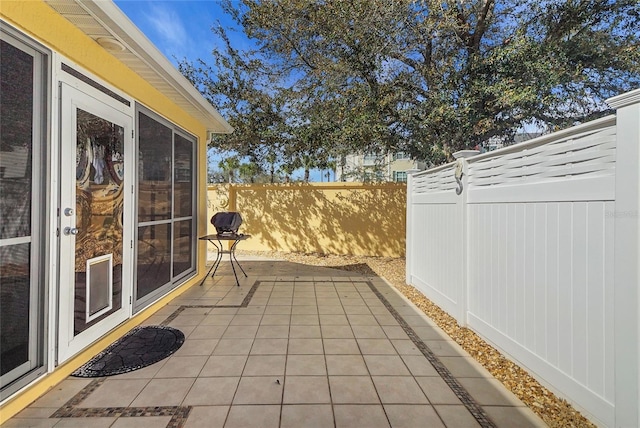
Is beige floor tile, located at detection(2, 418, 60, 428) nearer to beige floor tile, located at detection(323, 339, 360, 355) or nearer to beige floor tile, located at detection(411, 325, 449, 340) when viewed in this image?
beige floor tile, located at detection(323, 339, 360, 355)

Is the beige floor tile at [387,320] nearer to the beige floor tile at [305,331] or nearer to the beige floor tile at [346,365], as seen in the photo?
the beige floor tile at [305,331]

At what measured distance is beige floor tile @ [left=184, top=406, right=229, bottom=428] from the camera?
5.55 feet

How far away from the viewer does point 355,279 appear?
17.0 ft

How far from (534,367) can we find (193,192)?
444 cm

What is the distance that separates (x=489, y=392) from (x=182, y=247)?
12.7 ft

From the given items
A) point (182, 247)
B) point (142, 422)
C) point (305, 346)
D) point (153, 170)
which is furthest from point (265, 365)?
point (182, 247)

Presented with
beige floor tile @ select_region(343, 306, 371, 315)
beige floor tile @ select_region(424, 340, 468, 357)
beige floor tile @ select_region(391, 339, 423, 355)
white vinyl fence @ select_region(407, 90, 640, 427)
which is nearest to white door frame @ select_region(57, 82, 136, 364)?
beige floor tile @ select_region(343, 306, 371, 315)

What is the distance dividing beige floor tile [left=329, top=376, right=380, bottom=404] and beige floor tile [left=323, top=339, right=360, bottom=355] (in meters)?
0.39

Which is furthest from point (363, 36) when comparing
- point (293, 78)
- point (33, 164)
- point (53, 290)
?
point (53, 290)

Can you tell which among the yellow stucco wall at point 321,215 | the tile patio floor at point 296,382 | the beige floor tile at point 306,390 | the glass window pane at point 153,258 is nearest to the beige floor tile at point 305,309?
the tile patio floor at point 296,382

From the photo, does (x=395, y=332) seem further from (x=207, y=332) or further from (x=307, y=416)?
(x=207, y=332)

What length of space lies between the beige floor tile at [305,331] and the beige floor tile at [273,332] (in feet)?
0.19

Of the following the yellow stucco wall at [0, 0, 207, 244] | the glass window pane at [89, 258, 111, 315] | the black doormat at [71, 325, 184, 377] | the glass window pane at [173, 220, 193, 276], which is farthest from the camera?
the glass window pane at [173, 220, 193, 276]

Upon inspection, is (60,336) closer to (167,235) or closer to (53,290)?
(53,290)
